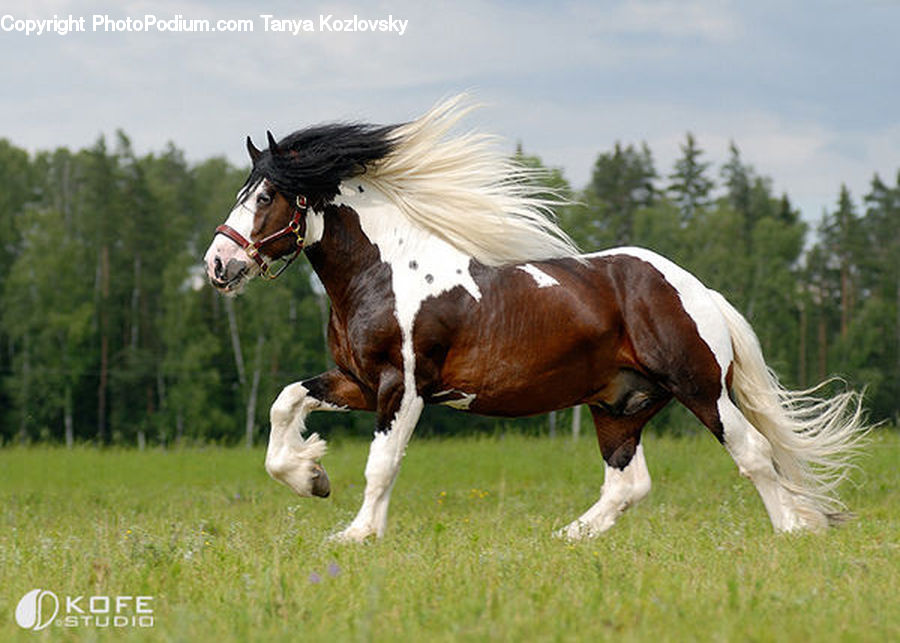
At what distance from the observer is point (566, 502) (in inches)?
415

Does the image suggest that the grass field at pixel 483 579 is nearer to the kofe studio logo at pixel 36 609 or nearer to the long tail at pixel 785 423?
the kofe studio logo at pixel 36 609

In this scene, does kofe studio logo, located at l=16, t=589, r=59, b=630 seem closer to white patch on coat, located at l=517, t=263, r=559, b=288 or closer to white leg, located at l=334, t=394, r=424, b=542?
white leg, located at l=334, t=394, r=424, b=542

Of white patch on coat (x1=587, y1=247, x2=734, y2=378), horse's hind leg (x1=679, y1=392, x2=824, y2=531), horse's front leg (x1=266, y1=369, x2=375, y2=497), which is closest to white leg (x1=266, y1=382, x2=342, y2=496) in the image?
horse's front leg (x1=266, y1=369, x2=375, y2=497)

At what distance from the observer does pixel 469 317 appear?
6.87 metres


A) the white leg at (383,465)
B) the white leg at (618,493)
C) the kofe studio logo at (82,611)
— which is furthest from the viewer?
the white leg at (618,493)

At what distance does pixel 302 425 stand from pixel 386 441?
2.32 ft

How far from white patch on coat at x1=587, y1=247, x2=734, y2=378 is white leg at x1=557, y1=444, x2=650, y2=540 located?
34.3 inches

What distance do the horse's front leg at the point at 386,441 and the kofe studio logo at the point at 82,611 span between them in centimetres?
219

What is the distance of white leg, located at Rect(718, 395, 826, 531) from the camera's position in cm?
713

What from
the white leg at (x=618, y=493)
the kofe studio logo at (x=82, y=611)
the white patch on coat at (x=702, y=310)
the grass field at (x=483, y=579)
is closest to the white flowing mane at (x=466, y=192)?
the white patch on coat at (x=702, y=310)

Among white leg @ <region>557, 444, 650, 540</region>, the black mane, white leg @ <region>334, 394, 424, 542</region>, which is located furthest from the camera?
white leg @ <region>557, 444, 650, 540</region>

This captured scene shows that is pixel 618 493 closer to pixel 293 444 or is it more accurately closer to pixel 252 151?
pixel 293 444

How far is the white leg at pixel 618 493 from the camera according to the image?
7293mm

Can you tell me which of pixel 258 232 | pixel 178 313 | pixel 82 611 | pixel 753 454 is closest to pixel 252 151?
pixel 258 232
